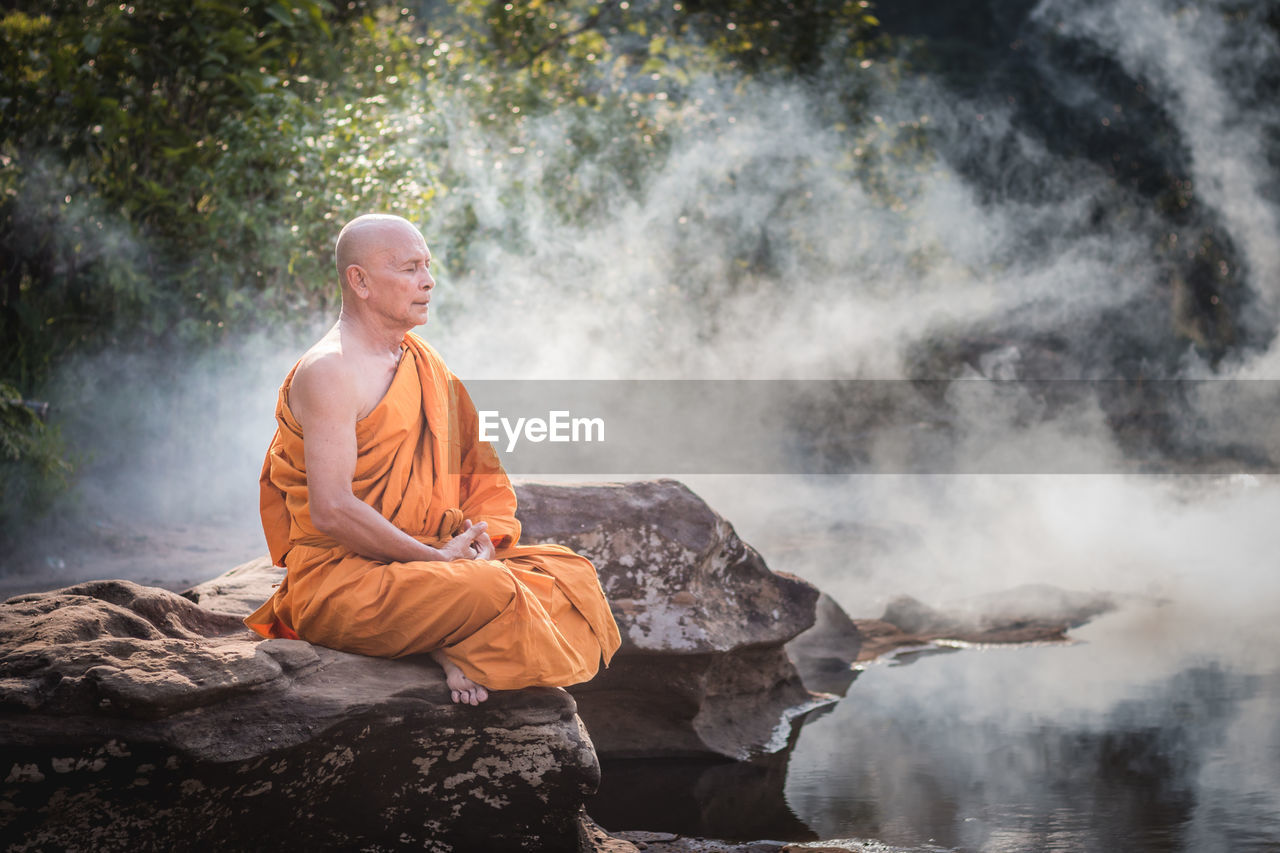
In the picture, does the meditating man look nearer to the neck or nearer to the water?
the neck

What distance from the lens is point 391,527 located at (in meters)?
2.94

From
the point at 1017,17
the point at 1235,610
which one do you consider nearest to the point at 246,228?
the point at 1235,610

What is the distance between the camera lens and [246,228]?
25.6ft

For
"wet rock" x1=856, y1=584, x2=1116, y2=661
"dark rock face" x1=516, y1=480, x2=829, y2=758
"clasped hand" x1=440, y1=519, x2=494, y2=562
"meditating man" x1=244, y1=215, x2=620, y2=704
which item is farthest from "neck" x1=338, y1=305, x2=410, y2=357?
"wet rock" x1=856, y1=584, x2=1116, y2=661

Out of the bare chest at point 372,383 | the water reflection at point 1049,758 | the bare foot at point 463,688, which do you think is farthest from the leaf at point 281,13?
the bare foot at point 463,688

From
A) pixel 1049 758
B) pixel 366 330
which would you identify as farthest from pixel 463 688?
pixel 1049 758

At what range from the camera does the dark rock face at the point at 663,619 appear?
4.58 m

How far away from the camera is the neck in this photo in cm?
308

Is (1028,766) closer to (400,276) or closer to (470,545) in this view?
(470,545)

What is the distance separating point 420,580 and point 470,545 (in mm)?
296

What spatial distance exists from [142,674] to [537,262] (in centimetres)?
743

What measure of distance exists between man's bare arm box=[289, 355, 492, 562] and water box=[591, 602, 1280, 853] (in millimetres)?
1548

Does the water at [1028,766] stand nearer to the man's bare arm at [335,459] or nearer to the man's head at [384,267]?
the man's bare arm at [335,459]

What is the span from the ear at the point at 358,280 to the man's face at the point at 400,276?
2cm
